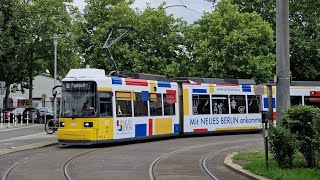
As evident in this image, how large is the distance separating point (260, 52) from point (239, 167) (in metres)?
24.2

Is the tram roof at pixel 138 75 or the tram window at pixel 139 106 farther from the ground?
the tram roof at pixel 138 75

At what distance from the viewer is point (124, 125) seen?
2091cm

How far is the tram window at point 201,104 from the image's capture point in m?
26.0

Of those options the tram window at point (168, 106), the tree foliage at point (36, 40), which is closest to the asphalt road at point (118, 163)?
the tram window at point (168, 106)

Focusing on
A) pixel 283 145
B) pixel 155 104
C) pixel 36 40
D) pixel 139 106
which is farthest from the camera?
pixel 36 40

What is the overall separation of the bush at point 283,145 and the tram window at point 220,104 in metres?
15.0

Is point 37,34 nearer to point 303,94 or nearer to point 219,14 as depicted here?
point 219,14

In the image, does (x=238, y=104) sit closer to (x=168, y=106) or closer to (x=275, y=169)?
(x=168, y=106)

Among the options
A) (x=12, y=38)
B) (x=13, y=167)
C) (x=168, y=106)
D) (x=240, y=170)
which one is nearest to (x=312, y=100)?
(x=168, y=106)

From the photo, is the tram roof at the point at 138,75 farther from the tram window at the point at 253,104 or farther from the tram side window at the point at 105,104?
the tram window at the point at 253,104

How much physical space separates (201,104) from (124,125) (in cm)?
661

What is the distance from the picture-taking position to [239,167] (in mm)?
12719

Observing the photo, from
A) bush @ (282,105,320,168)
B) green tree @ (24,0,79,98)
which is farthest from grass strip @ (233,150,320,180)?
green tree @ (24,0,79,98)

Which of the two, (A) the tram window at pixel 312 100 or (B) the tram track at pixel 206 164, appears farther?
(A) the tram window at pixel 312 100
